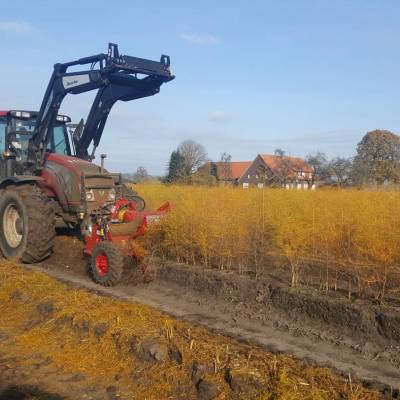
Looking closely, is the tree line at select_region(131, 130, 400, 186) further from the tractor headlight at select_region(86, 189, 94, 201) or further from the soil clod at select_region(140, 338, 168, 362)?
the soil clod at select_region(140, 338, 168, 362)

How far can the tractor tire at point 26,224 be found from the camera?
8.27 m

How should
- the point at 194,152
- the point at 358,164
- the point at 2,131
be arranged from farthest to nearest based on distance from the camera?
the point at 194,152
the point at 358,164
the point at 2,131

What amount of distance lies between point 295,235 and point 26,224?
4.51 meters

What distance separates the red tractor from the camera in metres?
7.96

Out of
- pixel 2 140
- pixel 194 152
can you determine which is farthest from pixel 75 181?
pixel 194 152

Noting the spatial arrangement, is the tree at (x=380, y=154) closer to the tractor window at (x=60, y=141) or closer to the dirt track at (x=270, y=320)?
the tractor window at (x=60, y=141)

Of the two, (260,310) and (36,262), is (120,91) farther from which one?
(260,310)

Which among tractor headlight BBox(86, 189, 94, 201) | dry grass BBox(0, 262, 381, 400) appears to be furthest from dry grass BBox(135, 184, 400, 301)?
dry grass BBox(0, 262, 381, 400)

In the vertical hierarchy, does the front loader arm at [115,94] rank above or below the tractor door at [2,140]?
above

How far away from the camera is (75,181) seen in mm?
8516

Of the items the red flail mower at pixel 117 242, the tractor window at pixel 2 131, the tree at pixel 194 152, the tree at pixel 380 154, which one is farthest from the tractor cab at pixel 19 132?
the tree at pixel 194 152

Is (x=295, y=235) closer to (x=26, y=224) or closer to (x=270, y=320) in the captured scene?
(x=270, y=320)

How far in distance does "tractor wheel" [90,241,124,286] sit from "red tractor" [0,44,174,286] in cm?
1

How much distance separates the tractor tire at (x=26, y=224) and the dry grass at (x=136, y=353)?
2.18m
